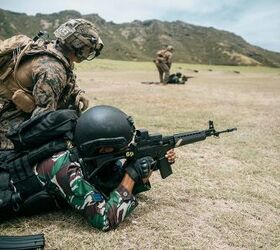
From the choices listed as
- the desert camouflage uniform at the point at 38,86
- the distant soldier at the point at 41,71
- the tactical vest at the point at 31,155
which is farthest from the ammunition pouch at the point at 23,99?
the tactical vest at the point at 31,155

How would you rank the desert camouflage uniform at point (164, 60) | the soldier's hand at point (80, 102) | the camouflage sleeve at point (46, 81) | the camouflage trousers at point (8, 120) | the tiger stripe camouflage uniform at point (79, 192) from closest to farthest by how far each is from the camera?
the tiger stripe camouflage uniform at point (79, 192) → the camouflage sleeve at point (46, 81) → the camouflage trousers at point (8, 120) → the soldier's hand at point (80, 102) → the desert camouflage uniform at point (164, 60)

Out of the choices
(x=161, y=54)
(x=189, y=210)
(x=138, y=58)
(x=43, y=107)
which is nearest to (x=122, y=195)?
(x=189, y=210)

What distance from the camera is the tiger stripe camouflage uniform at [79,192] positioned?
14.4 ft

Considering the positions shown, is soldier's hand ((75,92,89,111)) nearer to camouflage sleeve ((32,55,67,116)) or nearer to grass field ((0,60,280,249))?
camouflage sleeve ((32,55,67,116))

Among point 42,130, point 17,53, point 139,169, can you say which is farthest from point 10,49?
point 139,169

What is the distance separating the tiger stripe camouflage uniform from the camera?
14.4 ft

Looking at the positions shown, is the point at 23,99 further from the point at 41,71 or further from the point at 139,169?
the point at 139,169

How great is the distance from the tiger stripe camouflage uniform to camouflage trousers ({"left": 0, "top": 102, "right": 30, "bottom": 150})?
6.48 ft

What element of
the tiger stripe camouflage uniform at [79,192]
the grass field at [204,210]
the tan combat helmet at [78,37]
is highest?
the tan combat helmet at [78,37]

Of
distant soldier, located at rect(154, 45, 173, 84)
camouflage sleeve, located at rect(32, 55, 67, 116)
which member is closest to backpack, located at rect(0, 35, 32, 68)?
camouflage sleeve, located at rect(32, 55, 67, 116)

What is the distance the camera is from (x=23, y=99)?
5977 mm

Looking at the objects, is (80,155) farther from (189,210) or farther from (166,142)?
(189,210)

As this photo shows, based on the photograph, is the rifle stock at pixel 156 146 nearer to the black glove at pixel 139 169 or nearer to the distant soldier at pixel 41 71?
the black glove at pixel 139 169

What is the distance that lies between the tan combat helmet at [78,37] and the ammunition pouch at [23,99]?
856 millimetres
